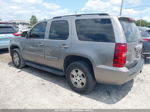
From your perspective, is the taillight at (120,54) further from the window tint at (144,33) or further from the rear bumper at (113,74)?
the window tint at (144,33)

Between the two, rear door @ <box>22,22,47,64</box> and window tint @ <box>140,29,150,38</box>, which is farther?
window tint @ <box>140,29,150,38</box>

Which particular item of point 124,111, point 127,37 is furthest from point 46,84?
point 127,37

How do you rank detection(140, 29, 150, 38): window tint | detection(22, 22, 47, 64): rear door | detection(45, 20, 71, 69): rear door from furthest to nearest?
detection(140, 29, 150, 38): window tint → detection(22, 22, 47, 64): rear door → detection(45, 20, 71, 69): rear door

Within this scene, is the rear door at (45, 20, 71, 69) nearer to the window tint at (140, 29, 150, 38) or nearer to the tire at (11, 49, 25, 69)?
the tire at (11, 49, 25, 69)

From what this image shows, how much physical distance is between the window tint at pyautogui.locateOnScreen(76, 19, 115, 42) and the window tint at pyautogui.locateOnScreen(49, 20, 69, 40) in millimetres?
401

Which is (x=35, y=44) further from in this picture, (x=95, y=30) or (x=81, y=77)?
(x=95, y=30)

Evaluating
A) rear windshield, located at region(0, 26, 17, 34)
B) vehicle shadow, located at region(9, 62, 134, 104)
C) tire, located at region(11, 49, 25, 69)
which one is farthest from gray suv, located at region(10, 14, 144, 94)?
rear windshield, located at region(0, 26, 17, 34)

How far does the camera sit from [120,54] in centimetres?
251

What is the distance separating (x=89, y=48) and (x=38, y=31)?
2.16m

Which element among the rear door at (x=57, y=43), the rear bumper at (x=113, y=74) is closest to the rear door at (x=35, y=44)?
the rear door at (x=57, y=43)

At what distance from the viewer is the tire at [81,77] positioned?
301cm

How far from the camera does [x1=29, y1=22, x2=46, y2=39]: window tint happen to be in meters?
4.02

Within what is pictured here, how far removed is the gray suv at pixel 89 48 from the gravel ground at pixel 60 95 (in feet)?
1.18

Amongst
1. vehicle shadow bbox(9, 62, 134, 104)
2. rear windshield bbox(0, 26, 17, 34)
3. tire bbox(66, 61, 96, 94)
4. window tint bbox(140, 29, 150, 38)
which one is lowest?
vehicle shadow bbox(9, 62, 134, 104)
